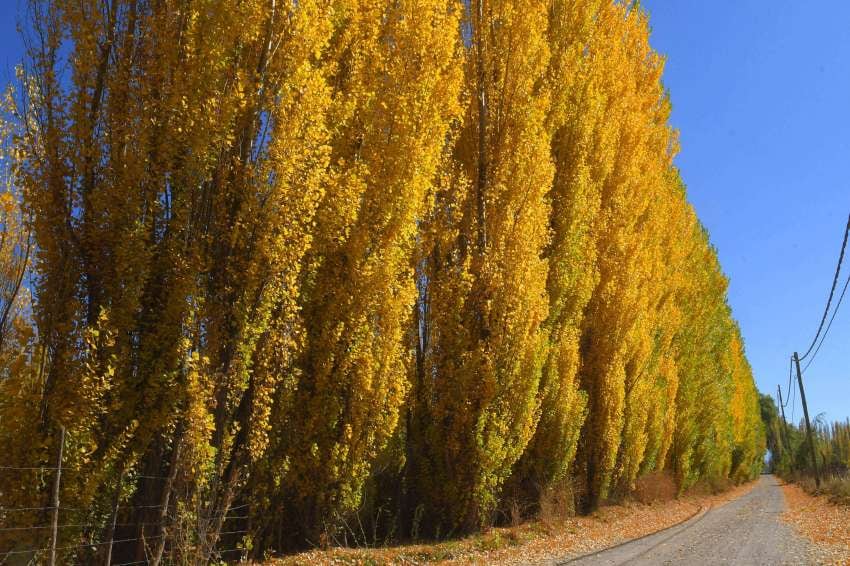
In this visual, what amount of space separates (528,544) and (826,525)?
822cm

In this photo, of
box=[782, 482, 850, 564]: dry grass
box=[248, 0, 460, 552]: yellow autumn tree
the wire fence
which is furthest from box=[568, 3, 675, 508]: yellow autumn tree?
the wire fence

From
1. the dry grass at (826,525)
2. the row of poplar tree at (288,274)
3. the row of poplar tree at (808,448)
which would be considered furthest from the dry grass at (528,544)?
the row of poplar tree at (808,448)

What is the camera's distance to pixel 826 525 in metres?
15.2

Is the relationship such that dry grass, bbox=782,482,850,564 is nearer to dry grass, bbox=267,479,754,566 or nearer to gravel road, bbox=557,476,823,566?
gravel road, bbox=557,476,823,566

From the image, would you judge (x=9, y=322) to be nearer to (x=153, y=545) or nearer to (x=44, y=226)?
(x=44, y=226)

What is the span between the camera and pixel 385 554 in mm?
8812

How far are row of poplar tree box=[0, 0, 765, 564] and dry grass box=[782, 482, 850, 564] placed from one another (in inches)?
186

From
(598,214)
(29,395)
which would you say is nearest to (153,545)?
(29,395)

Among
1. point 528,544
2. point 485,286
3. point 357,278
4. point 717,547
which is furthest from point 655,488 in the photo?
point 357,278

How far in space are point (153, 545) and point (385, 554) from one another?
10.3ft

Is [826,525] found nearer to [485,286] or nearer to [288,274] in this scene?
[485,286]

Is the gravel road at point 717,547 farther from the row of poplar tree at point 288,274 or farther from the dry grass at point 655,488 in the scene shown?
the dry grass at point 655,488

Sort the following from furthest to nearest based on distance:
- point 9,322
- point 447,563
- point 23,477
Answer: point 9,322, point 447,563, point 23,477

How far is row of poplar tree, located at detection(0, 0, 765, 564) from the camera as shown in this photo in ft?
21.9
